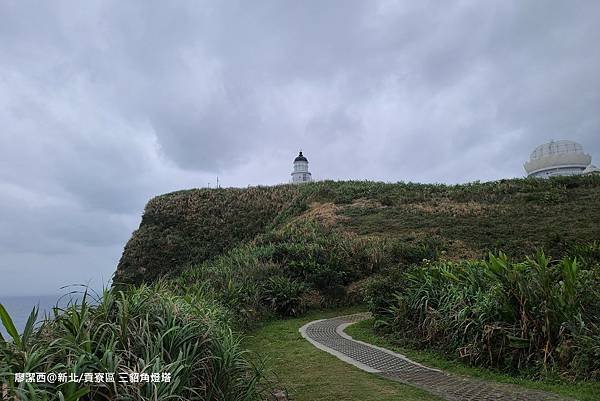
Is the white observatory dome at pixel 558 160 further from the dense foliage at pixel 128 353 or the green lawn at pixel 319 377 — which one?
the dense foliage at pixel 128 353

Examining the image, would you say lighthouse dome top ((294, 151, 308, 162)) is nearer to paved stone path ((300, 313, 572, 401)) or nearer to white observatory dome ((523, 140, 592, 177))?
white observatory dome ((523, 140, 592, 177))

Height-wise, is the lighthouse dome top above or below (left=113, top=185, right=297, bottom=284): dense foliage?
above

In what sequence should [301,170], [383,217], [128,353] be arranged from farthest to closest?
[301,170] → [383,217] → [128,353]

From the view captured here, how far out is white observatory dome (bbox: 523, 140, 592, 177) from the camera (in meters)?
41.4

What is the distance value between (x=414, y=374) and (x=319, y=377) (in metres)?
1.19

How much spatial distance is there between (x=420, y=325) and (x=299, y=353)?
2.05 meters

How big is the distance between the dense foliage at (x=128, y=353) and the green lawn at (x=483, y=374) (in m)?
2.97

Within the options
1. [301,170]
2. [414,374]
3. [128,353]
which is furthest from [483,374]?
[301,170]

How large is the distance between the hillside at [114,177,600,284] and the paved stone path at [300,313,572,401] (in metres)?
6.76

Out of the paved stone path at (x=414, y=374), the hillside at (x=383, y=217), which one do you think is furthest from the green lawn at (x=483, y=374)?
the hillside at (x=383, y=217)

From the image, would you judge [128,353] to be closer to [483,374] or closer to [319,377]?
[319,377]

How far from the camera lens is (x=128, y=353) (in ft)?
11.2

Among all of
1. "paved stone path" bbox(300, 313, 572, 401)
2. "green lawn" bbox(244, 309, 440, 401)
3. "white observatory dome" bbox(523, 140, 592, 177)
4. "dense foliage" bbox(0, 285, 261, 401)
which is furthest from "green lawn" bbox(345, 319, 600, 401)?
"white observatory dome" bbox(523, 140, 592, 177)

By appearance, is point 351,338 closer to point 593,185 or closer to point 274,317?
point 274,317
